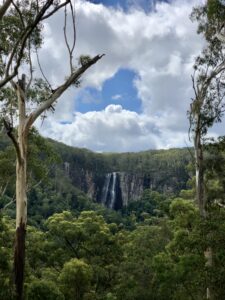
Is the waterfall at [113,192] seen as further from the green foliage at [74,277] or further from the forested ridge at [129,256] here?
the green foliage at [74,277]

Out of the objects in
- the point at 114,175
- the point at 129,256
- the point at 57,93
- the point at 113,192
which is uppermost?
the point at 114,175

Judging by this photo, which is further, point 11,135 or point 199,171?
point 199,171

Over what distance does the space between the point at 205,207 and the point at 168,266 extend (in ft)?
11.2

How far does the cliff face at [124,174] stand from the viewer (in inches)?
5591

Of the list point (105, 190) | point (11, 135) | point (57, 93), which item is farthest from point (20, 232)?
point (105, 190)

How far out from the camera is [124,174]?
155 m

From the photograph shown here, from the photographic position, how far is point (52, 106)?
13.2m

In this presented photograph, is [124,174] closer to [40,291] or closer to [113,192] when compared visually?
[113,192]

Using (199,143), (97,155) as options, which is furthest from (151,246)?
(97,155)

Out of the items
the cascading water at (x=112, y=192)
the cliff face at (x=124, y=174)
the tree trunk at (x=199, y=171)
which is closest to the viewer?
the tree trunk at (x=199, y=171)

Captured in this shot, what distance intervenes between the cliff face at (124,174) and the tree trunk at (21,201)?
4808 inches

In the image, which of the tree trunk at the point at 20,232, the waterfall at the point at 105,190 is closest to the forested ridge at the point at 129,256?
the tree trunk at the point at 20,232

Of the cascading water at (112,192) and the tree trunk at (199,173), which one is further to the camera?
the cascading water at (112,192)

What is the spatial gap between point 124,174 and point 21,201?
14366 cm
